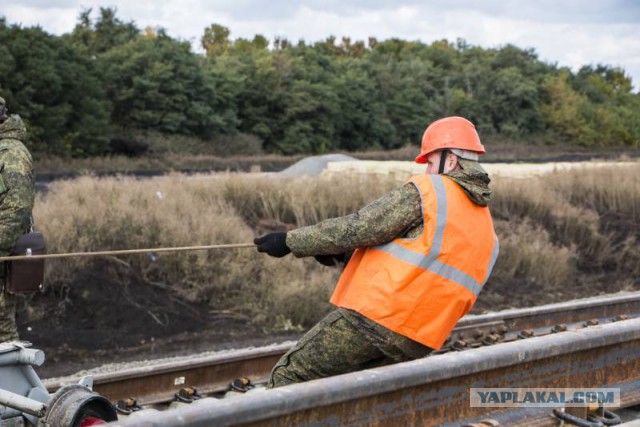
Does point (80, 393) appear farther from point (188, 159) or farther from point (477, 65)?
point (477, 65)

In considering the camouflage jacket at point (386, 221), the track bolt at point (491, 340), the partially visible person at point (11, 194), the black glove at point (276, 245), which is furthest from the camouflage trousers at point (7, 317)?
the track bolt at point (491, 340)

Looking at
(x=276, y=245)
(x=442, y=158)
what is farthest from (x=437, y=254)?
(x=276, y=245)

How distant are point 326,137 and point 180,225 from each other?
1551 inches

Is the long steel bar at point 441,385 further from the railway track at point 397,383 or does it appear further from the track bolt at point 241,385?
the track bolt at point 241,385

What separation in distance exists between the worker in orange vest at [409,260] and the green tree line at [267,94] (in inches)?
1210

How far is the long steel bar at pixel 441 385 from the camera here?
3672 millimetres

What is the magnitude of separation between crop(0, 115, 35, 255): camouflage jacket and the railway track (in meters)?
1.14

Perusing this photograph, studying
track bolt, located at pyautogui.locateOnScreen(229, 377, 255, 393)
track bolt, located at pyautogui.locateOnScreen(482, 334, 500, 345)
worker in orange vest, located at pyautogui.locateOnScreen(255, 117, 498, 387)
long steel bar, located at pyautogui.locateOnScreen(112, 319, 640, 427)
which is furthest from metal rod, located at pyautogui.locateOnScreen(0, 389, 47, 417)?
track bolt, located at pyautogui.locateOnScreen(482, 334, 500, 345)

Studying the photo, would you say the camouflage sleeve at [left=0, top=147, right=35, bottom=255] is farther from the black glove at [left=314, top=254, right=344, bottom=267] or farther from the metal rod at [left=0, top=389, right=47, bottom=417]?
the black glove at [left=314, top=254, right=344, bottom=267]

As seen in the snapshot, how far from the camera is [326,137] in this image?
52438mm

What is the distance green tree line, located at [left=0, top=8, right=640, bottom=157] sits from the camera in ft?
121

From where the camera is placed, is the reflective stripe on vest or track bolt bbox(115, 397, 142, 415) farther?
track bolt bbox(115, 397, 142, 415)

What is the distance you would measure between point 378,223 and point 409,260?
238 millimetres

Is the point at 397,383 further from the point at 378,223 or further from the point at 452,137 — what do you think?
the point at 452,137
